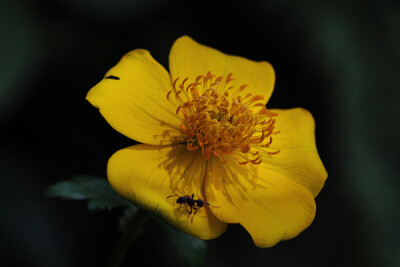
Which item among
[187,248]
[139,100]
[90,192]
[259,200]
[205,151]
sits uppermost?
[139,100]

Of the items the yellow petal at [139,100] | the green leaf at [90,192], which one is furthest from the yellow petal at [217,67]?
the green leaf at [90,192]

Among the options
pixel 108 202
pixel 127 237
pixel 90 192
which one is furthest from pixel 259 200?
pixel 90 192

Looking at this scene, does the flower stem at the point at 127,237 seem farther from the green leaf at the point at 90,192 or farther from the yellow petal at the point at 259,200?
the yellow petal at the point at 259,200

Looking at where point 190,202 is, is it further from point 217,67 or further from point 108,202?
point 217,67

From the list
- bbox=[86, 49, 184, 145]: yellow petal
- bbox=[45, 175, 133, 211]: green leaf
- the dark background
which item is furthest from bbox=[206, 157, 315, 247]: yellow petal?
the dark background

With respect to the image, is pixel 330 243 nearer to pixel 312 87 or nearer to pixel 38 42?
pixel 312 87

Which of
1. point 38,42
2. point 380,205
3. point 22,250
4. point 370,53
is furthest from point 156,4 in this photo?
point 380,205
